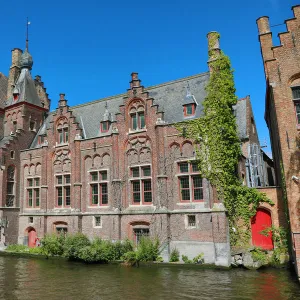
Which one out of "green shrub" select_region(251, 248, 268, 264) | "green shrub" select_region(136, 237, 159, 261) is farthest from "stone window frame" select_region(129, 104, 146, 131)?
"green shrub" select_region(251, 248, 268, 264)

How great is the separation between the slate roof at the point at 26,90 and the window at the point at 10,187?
7456mm

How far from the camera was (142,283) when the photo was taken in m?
15.3

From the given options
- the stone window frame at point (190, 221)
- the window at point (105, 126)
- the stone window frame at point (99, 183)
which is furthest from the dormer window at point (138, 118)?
the stone window frame at point (190, 221)

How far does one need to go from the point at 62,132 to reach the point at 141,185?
963 centimetres

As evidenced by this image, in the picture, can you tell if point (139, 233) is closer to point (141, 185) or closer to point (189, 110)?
point (141, 185)

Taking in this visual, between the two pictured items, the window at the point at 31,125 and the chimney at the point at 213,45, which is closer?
the chimney at the point at 213,45

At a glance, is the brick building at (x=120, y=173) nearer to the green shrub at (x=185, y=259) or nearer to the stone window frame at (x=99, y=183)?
the stone window frame at (x=99, y=183)

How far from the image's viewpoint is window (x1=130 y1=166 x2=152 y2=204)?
22.3 meters

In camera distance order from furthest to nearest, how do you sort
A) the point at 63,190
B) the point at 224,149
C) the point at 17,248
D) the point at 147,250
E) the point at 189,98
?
the point at 63,190, the point at 17,248, the point at 189,98, the point at 147,250, the point at 224,149

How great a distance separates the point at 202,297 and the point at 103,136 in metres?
15.0

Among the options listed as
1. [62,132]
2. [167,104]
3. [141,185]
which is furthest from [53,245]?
[167,104]

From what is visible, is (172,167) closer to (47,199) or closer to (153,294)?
(153,294)

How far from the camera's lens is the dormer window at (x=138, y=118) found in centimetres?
2317

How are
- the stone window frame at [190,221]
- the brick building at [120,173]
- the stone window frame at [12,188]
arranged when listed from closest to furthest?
the stone window frame at [190,221]
the brick building at [120,173]
the stone window frame at [12,188]
